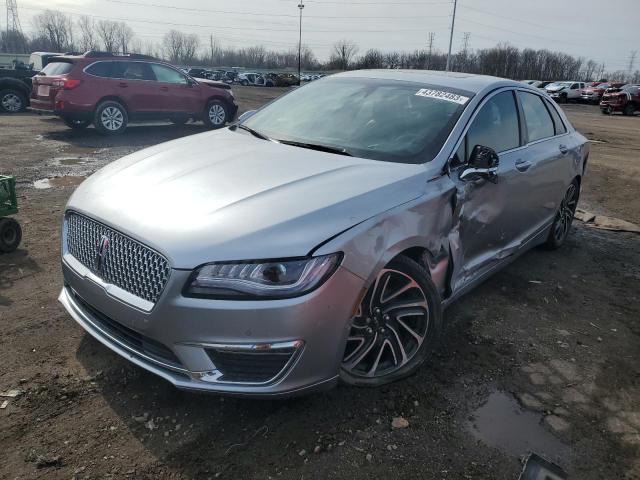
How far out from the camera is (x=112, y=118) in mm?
11656

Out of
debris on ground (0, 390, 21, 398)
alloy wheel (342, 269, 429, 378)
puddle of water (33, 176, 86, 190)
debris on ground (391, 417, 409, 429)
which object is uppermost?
alloy wheel (342, 269, 429, 378)

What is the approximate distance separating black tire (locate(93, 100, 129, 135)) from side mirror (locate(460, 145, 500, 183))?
1023 centimetres

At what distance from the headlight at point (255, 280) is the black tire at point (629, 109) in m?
33.0

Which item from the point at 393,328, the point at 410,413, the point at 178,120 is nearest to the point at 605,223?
the point at 393,328

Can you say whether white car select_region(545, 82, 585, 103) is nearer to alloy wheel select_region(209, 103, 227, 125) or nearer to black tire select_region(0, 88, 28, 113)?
alloy wheel select_region(209, 103, 227, 125)

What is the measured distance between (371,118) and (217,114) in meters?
10.8

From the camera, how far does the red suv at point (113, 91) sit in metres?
11.1

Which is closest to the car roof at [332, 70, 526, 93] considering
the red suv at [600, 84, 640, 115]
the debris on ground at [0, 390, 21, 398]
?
the debris on ground at [0, 390, 21, 398]

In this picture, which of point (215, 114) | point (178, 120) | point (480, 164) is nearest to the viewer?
point (480, 164)

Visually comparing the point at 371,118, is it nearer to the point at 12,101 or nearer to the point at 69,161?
the point at 69,161

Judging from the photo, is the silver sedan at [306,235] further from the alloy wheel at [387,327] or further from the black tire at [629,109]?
the black tire at [629,109]

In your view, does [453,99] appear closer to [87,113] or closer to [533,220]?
[533,220]

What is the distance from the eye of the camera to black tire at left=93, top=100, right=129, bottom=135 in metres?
11.4

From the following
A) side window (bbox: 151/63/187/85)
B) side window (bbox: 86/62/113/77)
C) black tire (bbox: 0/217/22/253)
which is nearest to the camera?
black tire (bbox: 0/217/22/253)
